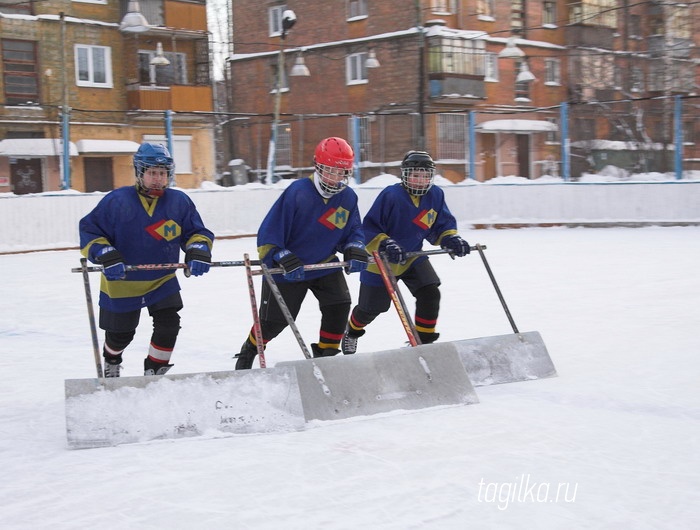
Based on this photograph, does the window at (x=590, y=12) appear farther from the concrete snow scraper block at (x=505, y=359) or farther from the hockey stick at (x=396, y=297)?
the hockey stick at (x=396, y=297)

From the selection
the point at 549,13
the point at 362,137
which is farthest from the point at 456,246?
the point at 549,13

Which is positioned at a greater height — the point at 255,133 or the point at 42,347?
the point at 255,133

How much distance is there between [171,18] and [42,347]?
19643 mm

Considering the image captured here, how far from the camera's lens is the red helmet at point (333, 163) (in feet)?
14.0

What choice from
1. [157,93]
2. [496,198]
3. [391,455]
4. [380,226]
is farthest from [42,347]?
[157,93]

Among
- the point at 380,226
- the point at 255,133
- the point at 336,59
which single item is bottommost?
the point at 380,226

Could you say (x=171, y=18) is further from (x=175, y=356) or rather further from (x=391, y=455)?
(x=391, y=455)

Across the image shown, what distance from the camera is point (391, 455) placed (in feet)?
10.9

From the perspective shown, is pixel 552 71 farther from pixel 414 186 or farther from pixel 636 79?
pixel 414 186

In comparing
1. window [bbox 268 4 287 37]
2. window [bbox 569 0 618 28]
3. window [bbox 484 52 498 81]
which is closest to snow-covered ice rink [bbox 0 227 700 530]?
window [bbox 484 52 498 81]

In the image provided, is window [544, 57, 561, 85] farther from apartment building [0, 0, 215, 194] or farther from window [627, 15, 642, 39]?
apartment building [0, 0, 215, 194]

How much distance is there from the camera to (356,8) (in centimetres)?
2500

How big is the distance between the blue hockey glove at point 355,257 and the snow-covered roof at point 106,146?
1737cm

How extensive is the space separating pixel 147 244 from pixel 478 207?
11.3 meters
